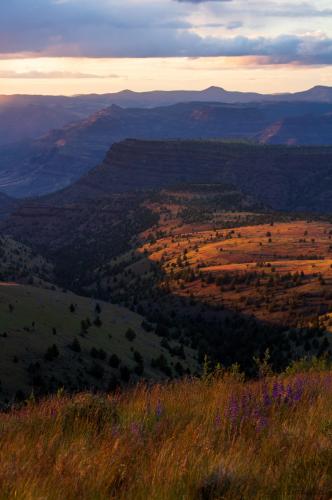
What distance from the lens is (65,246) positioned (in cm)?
15475

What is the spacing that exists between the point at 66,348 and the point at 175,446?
30.5m

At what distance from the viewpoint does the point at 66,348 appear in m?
35.6

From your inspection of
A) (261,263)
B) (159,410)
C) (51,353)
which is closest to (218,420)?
(159,410)

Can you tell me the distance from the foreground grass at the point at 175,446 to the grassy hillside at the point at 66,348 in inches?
705

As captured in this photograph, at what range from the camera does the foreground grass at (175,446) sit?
4930 mm

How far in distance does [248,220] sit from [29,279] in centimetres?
5205

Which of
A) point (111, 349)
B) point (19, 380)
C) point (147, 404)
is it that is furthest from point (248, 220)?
point (147, 404)

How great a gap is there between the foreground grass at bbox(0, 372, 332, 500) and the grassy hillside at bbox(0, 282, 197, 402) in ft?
58.7

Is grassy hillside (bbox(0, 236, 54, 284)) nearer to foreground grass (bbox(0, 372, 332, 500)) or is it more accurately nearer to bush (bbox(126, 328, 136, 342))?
bush (bbox(126, 328, 136, 342))

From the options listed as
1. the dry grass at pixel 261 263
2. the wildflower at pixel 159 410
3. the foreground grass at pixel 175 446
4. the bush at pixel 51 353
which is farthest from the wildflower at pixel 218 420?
the dry grass at pixel 261 263

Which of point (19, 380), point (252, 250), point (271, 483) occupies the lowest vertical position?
point (252, 250)

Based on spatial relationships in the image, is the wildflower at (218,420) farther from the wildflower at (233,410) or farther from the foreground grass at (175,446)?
the wildflower at (233,410)

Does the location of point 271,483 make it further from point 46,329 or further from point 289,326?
point 289,326

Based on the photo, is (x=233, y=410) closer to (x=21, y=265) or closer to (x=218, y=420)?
(x=218, y=420)
